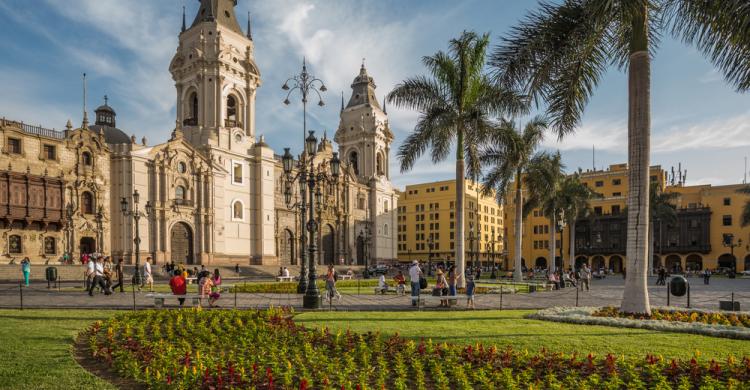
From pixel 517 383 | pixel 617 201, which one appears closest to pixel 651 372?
pixel 517 383

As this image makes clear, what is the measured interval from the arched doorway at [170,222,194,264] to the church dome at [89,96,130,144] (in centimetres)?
888

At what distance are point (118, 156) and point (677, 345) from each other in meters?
40.6

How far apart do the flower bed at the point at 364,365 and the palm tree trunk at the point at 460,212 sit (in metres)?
11.6

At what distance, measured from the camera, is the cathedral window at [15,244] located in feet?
108

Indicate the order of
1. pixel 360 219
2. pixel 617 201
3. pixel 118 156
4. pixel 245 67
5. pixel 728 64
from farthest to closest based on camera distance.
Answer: pixel 617 201 → pixel 360 219 → pixel 245 67 → pixel 118 156 → pixel 728 64

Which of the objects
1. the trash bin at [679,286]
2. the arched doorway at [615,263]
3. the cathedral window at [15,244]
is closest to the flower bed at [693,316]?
the trash bin at [679,286]

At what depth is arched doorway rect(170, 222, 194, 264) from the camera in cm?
4344

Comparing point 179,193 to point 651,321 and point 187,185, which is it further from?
point 651,321

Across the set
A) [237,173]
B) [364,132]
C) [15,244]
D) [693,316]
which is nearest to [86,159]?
[15,244]

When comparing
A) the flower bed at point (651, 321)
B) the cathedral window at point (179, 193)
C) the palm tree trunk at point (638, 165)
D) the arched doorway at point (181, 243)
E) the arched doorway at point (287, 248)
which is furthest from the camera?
the arched doorway at point (287, 248)

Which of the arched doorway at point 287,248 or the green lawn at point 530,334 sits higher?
the green lawn at point 530,334

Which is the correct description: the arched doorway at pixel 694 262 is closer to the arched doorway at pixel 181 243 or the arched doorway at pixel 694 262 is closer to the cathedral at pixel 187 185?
the cathedral at pixel 187 185

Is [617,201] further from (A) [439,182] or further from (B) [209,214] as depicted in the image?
(B) [209,214]

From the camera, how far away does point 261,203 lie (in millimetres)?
51000
